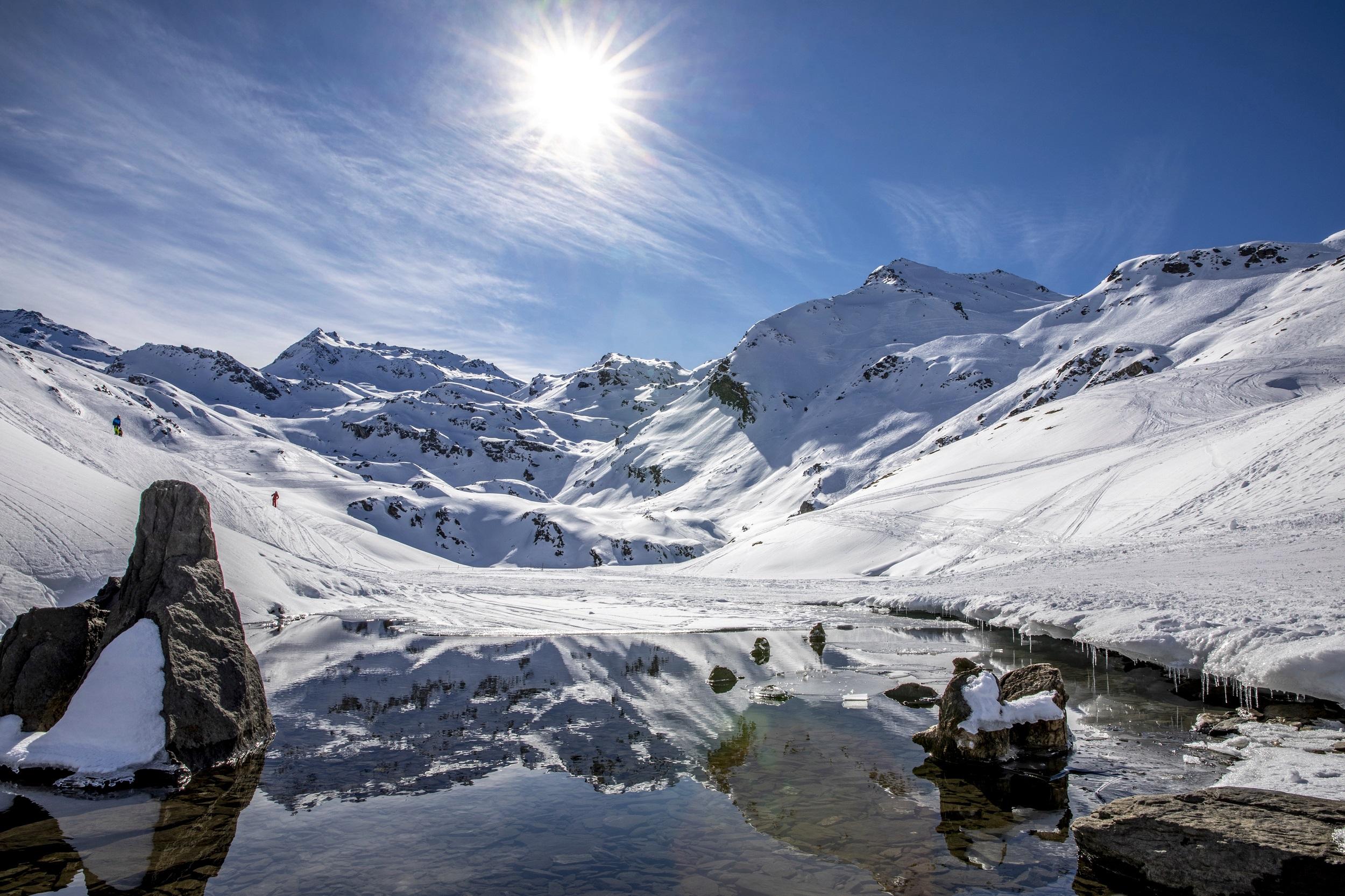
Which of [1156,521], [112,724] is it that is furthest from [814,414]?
[112,724]

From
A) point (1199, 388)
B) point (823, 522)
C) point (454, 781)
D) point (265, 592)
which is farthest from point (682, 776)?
point (1199, 388)

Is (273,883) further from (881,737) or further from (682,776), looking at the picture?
(881,737)

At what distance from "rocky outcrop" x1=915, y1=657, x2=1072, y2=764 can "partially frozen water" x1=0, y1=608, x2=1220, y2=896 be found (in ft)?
1.76

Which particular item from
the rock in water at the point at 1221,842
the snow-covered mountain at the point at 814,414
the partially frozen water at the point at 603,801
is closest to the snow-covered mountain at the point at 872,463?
the snow-covered mountain at the point at 814,414

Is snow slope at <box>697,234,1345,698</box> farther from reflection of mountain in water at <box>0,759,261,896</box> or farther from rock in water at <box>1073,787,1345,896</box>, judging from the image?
reflection of mountain in water at <box>0,759,261,896</box>

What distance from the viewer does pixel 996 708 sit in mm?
13820

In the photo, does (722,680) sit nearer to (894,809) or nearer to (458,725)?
(458,725)

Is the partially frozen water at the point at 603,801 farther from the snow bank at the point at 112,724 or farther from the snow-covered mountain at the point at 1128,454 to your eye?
the snow-covered mountain at the point at 1128,454

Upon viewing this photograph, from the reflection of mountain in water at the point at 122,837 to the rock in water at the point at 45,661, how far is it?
2.27m

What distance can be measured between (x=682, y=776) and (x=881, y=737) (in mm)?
4976

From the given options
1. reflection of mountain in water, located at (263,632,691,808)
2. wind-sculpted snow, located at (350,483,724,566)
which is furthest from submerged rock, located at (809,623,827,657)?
wind-sculpted snow, located at (350,483,724,566)

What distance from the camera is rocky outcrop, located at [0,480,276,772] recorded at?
12.9 metres

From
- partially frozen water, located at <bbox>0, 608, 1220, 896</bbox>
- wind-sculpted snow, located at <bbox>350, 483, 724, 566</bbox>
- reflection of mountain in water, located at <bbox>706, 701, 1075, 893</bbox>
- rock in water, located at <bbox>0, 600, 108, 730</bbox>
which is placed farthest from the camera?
wind-sculpted snow, located at <bbox>350, 483, 724, 566</bbox>

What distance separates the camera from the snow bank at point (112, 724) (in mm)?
11852
